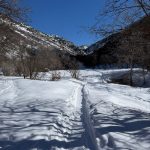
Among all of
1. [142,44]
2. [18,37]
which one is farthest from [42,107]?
[18,37]

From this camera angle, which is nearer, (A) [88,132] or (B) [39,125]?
(A) [88,132]

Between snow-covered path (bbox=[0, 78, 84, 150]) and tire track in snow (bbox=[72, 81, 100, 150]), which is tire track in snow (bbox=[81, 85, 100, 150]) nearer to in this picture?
tire track in snow (bbox=[72, 81, 100, 150])

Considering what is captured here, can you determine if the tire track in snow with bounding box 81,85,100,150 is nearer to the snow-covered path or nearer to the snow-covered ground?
the snow-covered ground


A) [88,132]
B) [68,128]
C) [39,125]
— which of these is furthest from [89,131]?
[39,125]

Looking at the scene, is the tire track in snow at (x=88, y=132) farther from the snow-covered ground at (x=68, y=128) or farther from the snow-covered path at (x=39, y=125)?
the snow-covered path at (x=39, y=125)

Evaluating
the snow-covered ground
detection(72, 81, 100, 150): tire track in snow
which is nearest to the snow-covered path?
the snow-covered ground

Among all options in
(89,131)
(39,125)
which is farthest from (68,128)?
(39,125)

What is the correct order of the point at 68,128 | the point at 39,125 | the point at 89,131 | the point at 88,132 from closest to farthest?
1. the point at 88,132
2. the point at 89,131
3. the point at 68,128
4. the point at 39,125

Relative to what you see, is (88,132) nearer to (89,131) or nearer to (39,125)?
(89,131)

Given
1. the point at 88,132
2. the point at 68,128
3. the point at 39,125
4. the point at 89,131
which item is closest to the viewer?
the point at 88,132

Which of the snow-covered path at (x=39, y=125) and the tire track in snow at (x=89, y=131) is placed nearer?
the tire track in snow at (x=89, y=131)

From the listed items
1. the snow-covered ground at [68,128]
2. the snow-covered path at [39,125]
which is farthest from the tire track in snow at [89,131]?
the snow-covered path at [39,125]

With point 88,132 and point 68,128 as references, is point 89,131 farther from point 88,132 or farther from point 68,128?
point 68,128

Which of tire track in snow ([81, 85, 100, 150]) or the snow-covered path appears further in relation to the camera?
the snow-covered path
